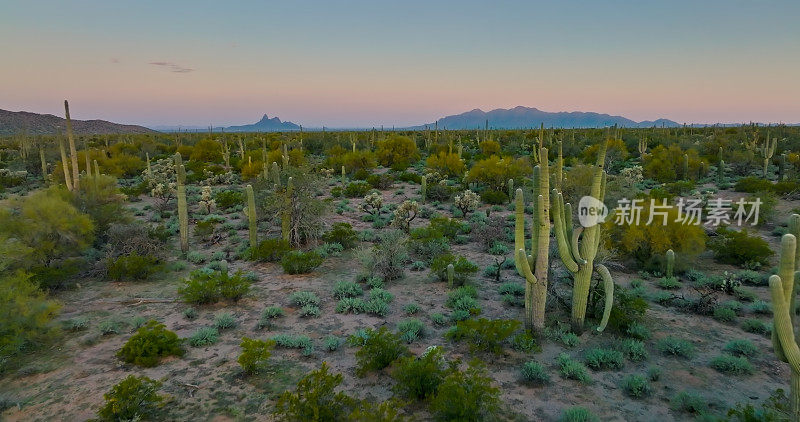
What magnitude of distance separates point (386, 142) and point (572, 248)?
24.5m

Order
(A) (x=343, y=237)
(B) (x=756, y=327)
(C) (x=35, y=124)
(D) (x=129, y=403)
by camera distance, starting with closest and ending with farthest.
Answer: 1. (D) (x=129, y=403)
2. (B) (x=756, y=327)
3. (A) (x=343, y=237)
4. (C) (x=35, y=124)

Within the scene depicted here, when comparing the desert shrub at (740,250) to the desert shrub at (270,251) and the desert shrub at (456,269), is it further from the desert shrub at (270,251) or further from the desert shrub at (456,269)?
the desert shrub at (270,251)

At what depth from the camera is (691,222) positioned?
33.4 ft

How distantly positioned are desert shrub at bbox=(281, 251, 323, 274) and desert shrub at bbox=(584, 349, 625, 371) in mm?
6483

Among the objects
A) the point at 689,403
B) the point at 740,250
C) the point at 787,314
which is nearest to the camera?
the point at 787,314

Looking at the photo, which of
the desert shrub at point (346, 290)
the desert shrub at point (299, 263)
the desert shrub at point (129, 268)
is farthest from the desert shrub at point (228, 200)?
the desert shrub at point (346, 290)

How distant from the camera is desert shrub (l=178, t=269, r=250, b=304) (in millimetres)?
8359

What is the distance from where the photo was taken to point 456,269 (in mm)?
9336

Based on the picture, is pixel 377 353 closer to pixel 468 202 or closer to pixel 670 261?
pixel 670 261

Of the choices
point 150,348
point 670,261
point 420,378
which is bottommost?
point 150,348

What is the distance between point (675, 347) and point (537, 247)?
2.57 meters

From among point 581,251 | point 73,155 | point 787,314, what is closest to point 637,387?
point 787,314

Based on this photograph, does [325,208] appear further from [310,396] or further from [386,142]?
[386,142]

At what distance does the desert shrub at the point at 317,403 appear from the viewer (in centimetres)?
464
